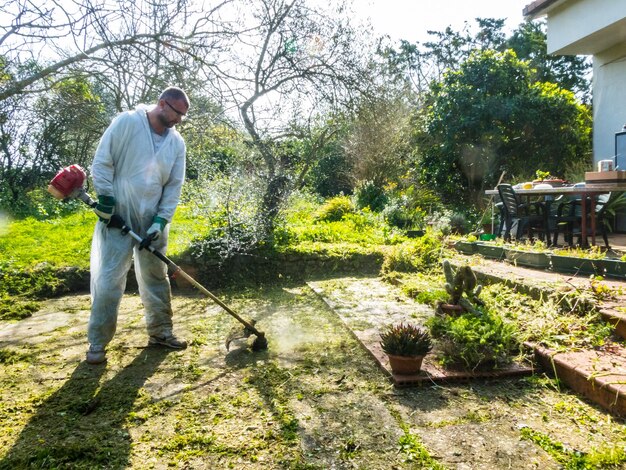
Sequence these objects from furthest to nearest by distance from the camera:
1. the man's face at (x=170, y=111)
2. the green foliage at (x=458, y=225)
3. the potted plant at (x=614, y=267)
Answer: the green foliage at (x=458, y=225)
the potted plant at (x=614, y=267)
the man's face at (x=170, y=111)

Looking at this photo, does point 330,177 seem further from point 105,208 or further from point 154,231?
point 105,208

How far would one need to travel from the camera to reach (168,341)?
359 cm

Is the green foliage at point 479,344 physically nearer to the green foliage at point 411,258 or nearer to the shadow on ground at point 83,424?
the shadow on ground at point 83,424

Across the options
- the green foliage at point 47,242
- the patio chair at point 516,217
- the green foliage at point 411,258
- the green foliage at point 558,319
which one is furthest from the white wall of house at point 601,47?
the green foliage at point 47,242

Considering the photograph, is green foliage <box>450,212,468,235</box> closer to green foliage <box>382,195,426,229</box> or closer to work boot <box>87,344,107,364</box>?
green foliage <box>382,195,426,229</box>

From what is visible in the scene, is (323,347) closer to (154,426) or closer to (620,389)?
(154,426)

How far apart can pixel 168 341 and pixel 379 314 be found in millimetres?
1870

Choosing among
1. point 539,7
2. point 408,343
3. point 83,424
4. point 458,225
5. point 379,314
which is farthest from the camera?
point 539,7

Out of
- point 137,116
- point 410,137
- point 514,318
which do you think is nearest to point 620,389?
point 514,318

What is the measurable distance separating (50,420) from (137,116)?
7.02 feet

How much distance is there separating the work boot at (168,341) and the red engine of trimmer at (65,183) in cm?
127

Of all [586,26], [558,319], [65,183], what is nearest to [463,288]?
[558,319]

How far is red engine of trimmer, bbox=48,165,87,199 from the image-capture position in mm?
Answer: 3293

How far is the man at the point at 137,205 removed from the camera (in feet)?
10.7
